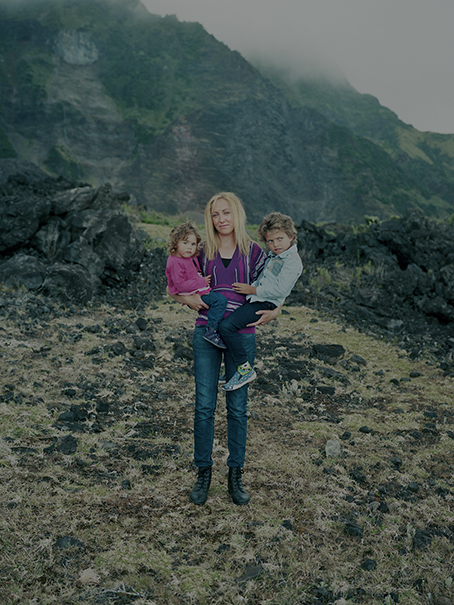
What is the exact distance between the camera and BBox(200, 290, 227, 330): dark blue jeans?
3.13 m

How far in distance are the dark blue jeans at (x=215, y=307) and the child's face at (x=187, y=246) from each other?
0.36m

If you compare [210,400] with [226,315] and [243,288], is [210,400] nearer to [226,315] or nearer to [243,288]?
[226,315]

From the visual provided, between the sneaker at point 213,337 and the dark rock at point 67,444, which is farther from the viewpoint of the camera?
the dark rock at point 67,444

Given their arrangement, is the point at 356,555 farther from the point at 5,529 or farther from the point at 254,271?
the point at 5,529

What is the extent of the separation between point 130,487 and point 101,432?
1.01m

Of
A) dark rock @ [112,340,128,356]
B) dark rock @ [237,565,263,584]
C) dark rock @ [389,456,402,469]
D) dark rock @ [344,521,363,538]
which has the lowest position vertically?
dark rock @ [389,456,402,469]

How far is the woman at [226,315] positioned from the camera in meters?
3.23

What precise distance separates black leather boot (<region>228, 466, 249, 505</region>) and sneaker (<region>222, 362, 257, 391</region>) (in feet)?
2.32

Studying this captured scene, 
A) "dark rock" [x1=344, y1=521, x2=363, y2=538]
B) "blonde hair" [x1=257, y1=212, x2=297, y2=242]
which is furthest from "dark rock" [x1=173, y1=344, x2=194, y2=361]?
"dark rock" [x1=344, y1=521, x2=363, y2=538]

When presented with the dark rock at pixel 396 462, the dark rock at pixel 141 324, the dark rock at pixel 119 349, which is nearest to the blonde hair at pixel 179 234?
the dark rock at pixel 396 462

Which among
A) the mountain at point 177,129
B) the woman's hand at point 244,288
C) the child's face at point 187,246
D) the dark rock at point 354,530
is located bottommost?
the dark rock at point 354,530

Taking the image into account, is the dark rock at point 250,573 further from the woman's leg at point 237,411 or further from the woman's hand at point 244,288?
Result: the woman's hand at point 244,288

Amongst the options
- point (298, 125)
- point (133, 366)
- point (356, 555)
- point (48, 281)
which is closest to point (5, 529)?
point (356, 555)

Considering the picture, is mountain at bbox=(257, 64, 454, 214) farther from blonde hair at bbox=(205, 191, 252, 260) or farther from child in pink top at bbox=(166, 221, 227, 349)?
child in pink top at bbox=(166, 221, 227, 349)
